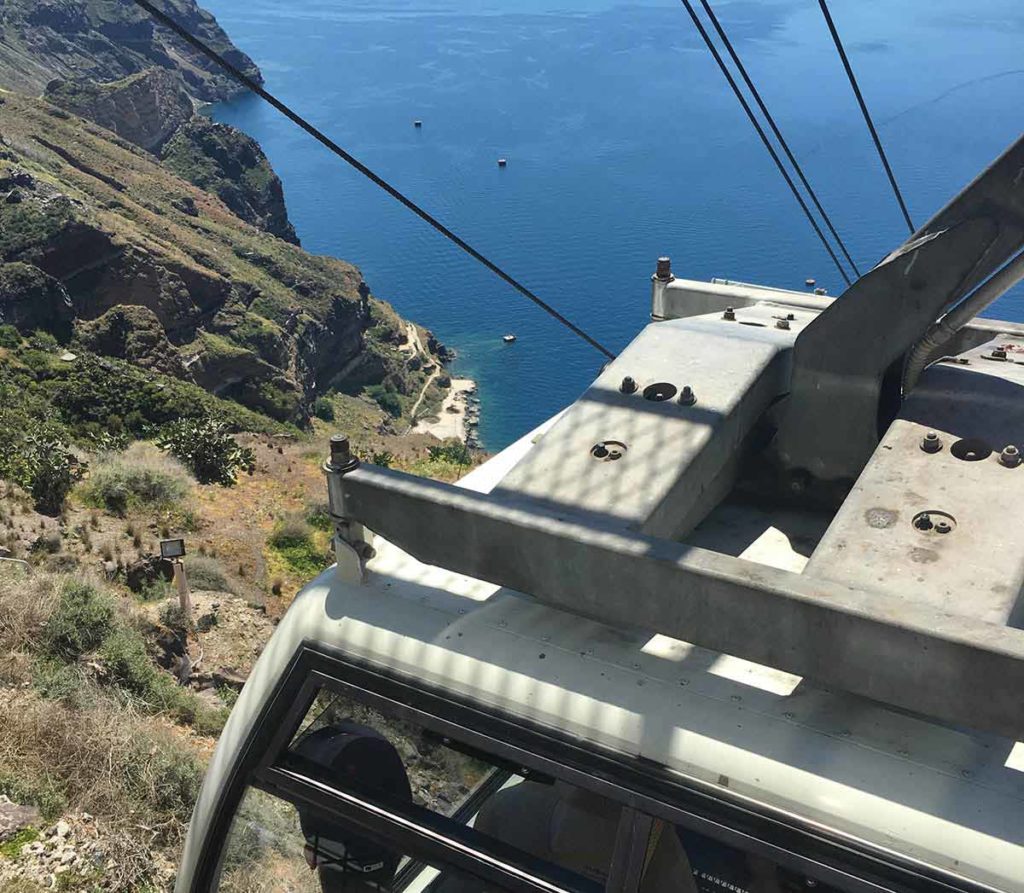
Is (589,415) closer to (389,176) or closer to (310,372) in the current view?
(310,372)

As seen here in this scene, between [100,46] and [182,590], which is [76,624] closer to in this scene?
[182,590]

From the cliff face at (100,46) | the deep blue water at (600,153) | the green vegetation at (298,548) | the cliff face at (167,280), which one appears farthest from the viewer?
the cliff face at (100,46)

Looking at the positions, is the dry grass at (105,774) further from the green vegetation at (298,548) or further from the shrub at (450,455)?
the shrub at (450,455)

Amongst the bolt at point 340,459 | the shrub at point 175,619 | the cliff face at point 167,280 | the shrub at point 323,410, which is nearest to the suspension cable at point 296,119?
the bolt at point 340,459

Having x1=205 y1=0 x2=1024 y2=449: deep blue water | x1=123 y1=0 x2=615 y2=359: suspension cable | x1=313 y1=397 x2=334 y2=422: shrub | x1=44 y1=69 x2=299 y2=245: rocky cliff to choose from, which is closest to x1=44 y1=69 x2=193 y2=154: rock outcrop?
x1=44 y1=69 x2=299 y2=245: rocky cliff

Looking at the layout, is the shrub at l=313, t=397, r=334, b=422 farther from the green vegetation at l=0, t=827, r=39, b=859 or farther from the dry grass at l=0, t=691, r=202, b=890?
the green vegetation at l=0, t=827, r=39, b=859

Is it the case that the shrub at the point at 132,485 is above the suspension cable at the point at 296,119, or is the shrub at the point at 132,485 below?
above

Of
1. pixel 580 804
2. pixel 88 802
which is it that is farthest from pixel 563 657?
pixel 88 802

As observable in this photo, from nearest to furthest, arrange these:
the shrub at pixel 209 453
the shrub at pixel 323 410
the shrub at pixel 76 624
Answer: the shrub at pixel 76 624
the shrub at pixel 209 453
the shrub at pixel 323 410
